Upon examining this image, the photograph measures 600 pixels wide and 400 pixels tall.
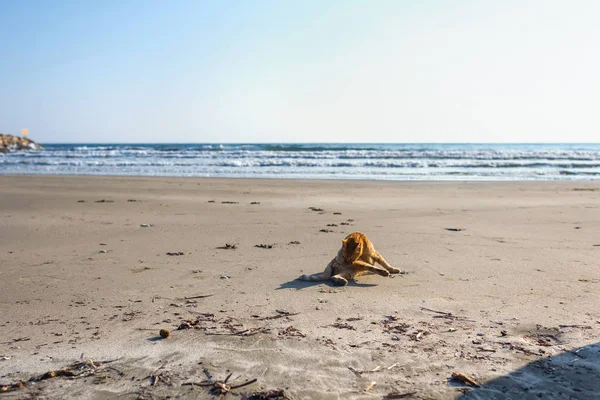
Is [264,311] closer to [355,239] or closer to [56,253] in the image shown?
[355,239]

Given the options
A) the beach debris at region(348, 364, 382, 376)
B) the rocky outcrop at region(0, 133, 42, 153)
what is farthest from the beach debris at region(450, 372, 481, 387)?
the rocky outcrop at region(0, 133, 42, 153)

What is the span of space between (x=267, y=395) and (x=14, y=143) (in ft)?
196

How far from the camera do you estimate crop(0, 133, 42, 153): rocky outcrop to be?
49.6 m

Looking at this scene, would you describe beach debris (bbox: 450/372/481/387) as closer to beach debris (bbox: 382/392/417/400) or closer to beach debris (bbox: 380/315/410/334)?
beach debris (bbox: 382/392/417/400)

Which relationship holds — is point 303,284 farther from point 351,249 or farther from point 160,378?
point 160,378

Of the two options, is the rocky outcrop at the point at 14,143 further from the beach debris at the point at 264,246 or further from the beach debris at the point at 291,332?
the beach debris at the point at 291,332

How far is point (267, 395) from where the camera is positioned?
2729mm

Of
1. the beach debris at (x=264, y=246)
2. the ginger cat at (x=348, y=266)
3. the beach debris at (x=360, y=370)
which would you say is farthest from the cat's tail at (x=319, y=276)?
the beach debris at (x=360, y=370)

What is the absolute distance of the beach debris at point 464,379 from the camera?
9.32 ft

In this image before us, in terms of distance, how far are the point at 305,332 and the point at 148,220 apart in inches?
238

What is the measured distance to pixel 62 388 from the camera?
2.82 m

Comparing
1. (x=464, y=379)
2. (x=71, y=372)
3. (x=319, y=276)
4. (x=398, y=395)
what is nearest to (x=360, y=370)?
(x=398, y=395)

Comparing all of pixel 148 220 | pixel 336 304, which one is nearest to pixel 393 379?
pixel 336 304

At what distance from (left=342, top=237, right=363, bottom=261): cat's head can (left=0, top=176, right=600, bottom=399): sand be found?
28 centimetres
